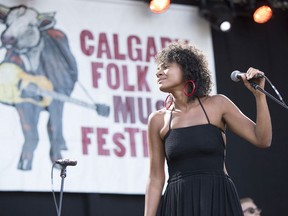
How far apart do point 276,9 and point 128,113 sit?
1896 millimetres

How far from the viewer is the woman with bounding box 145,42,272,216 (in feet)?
11.5

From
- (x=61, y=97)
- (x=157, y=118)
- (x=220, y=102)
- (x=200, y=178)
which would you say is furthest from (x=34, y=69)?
(x=200, y=178)

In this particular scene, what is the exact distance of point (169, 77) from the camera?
372 cm

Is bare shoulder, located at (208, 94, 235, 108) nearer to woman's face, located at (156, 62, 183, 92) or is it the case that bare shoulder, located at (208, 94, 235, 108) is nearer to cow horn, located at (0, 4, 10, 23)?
woman's face, located at (156, 62, 183, 92)

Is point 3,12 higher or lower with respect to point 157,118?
higher

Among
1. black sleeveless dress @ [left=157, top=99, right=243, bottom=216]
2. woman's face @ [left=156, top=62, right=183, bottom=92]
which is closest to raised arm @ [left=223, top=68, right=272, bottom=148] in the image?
black sleeveless dress @ [left=157, top=99, right=243, bottom=216]

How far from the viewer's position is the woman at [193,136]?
11.5ft

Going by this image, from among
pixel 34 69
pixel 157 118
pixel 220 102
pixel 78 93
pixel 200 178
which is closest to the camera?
pixel 200 178

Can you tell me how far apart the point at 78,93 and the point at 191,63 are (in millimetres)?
2376

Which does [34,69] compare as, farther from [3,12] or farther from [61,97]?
[3,12]

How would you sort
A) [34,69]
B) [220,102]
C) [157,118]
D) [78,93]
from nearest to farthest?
1. [220,102]
2. [157,118]
3. [34,69]
4. [78,93]

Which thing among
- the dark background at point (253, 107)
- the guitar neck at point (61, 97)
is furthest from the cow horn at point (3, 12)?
the dark background at point (253, 107)

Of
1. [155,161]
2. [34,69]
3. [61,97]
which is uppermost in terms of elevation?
[34,69]

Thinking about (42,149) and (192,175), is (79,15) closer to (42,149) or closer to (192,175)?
(42,149)
